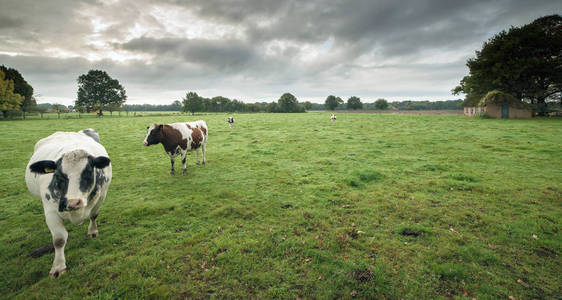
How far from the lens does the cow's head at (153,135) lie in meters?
8.52

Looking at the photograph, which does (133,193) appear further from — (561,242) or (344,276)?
(561,242)

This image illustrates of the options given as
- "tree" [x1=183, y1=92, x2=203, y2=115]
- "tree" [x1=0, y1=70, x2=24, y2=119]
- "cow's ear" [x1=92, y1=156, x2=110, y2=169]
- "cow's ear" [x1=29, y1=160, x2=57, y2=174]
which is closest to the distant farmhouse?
"cow's ear" [x1=92, y1=156, x2=110, y2=169]

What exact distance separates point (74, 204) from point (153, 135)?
18.9ft

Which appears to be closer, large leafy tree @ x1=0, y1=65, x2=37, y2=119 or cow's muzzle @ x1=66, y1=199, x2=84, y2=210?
cow's muzzle @ x1=66, y1=199, x2=84, y2=210

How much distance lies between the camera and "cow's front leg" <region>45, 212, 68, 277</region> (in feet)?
11.7

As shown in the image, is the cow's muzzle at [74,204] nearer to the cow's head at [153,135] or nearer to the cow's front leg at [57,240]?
the cow's front leg at [57,240]

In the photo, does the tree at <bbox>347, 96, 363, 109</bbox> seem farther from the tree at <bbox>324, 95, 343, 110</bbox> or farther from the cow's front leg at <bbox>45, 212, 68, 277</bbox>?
the cow's front leg at <bbox>45, 212, 68, 277</bbox>

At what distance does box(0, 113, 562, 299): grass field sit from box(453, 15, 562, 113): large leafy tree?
44.3 meters

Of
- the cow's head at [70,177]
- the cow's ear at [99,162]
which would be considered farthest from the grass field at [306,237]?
the cow's ear at [99,162]

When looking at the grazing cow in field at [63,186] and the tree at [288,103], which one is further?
the tree at [288,103]

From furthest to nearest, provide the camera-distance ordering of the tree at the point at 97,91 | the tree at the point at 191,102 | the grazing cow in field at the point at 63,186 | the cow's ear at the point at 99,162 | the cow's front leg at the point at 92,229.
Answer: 1. the tree at the point at 191,102
2. the tree at the point at 97,91
3. the cow's front leg at the point at 92,229
4. the cow's ear at the point at 99,162
5. the grazing cow in field at the point at 63,186

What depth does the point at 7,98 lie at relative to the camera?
43.9 meters

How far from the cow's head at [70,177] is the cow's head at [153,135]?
507 cm

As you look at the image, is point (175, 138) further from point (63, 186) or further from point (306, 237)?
point (306, 237)
